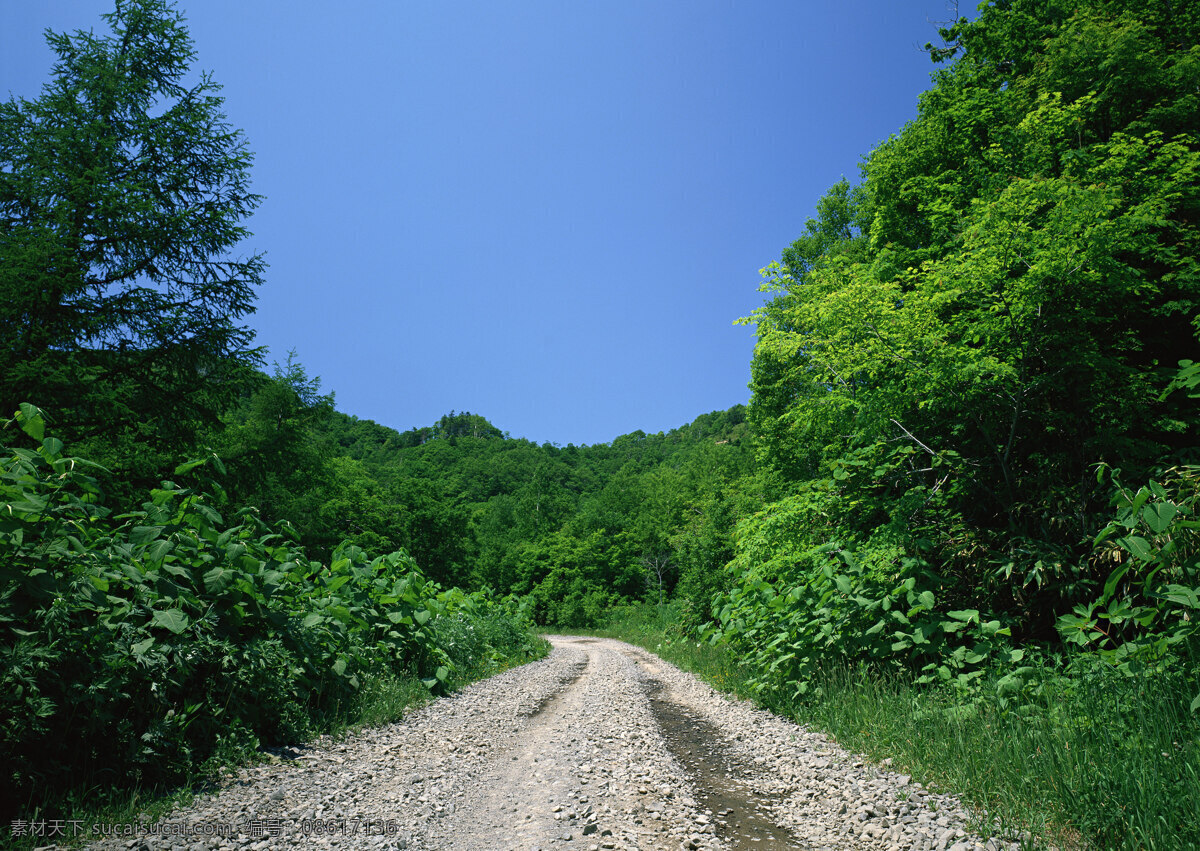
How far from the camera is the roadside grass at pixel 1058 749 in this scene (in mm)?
2973

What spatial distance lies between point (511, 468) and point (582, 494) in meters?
15.1

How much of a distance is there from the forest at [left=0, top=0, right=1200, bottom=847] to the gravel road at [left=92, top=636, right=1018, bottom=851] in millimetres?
526

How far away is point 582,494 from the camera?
9206 centimetres

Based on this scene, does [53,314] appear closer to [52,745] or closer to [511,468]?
[52,745]

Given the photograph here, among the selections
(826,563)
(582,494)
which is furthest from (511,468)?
(826,563)

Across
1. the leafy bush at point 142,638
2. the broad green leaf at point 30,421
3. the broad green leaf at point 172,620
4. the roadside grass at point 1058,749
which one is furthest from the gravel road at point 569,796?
the broad green leaf at point 30,421

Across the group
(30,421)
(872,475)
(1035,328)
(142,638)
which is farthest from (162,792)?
(1035,328)

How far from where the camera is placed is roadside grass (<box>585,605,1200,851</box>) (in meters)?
2.97

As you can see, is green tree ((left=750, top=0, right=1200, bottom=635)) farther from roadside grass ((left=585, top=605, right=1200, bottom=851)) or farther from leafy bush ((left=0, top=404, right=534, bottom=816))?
leafy bush ((left=0, top=404, right=534, bottom=816))

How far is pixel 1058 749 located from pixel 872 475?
5.41 meters

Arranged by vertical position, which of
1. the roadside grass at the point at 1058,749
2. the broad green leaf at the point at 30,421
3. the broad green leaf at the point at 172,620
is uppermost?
the broad green leaf at the point at 30,421

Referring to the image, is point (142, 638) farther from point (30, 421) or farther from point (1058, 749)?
point (1058, 749)

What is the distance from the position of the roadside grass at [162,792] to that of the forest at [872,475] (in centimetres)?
6

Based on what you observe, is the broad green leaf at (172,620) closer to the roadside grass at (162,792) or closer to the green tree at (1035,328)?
the roadside grass at (162,792)
